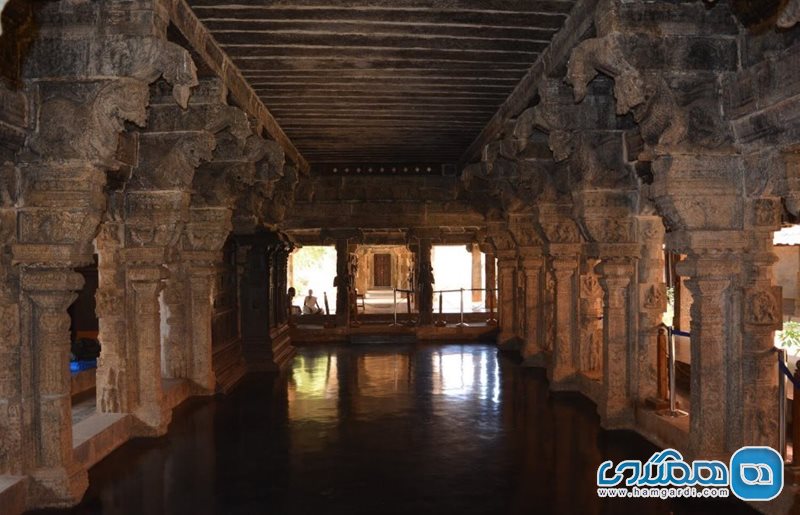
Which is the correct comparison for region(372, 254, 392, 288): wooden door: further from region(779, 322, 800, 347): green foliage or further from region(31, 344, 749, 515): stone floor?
region(779, 322, 800, 347): green foliage

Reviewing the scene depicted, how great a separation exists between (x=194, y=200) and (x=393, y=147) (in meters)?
3.94

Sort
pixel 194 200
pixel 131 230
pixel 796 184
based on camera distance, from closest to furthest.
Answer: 1. pixel 796 184
2. pixel 131 230
3. pixel 194 200

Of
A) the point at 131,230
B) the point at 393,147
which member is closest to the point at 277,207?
the point at 393,147

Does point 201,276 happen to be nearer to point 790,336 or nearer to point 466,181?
point 466,181

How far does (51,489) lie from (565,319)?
619 cm

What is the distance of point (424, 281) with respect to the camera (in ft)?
47.0

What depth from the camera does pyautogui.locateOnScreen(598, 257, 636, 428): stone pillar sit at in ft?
22.4

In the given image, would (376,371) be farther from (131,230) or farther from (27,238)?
(27,238)

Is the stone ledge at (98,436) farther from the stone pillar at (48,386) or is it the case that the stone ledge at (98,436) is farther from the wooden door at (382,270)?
the wooden door at (382,270)

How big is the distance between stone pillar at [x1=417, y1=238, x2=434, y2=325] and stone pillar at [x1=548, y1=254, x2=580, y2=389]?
554 centimetres

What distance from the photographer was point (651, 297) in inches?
266

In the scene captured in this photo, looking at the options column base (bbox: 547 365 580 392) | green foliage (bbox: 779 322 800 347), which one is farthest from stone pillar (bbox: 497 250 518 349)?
green foliage (bbox: 779 322 800 347)

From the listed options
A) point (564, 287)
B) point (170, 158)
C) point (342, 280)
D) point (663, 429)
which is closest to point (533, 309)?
point (564, 287)

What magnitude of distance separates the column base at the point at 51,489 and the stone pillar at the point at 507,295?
9149 mm
